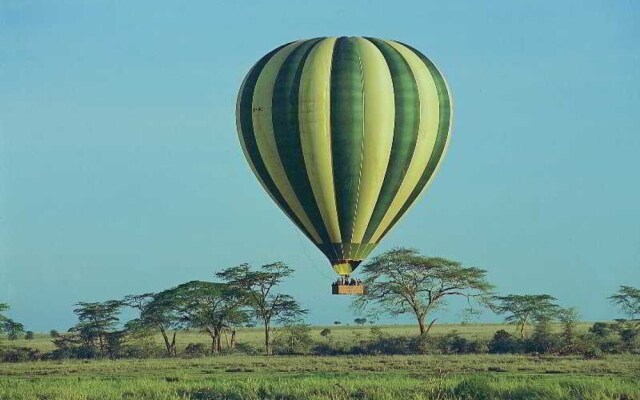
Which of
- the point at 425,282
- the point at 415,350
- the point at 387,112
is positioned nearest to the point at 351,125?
the point at 387,112

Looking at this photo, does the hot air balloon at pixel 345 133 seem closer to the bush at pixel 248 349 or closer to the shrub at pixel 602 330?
the bush at pixel 248 349

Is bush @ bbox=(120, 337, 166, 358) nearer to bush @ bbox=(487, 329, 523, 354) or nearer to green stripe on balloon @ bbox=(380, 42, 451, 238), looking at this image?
bush @ bbox=(487, 329, 523, 354)

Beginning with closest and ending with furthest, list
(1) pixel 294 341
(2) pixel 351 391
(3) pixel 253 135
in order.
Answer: (2) pixel 351 391, (3) pixel 253 135, (1) pixel 294 341

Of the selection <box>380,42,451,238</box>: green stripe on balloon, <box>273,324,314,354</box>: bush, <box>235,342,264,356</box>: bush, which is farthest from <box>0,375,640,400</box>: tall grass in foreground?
<box>273,324,314,354</box>: bush

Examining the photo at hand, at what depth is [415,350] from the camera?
6744 centimetres

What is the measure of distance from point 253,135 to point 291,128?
7.19ft

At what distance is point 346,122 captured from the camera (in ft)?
140

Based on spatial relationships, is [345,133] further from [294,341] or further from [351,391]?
[294,341]

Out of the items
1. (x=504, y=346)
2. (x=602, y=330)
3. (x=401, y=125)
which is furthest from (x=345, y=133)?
(x=602, y=330)

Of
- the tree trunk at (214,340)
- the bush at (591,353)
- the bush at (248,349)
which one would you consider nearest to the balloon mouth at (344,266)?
the bush at (591,353)

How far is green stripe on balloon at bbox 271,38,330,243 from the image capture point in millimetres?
42906

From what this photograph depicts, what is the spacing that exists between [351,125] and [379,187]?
266cm

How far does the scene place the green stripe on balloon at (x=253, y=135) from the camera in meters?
44.5

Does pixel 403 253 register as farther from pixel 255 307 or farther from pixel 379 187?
pixel 379 187
